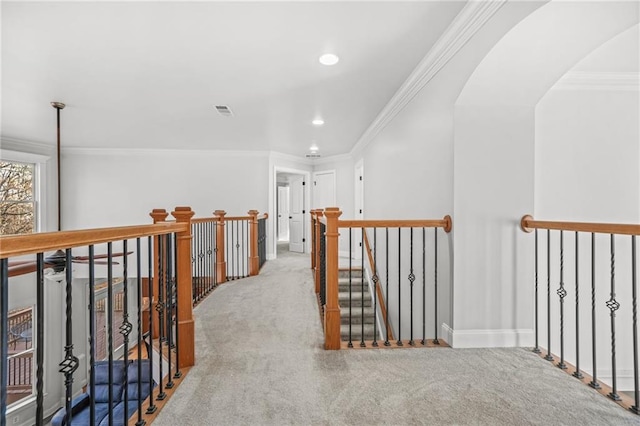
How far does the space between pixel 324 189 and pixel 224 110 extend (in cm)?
391

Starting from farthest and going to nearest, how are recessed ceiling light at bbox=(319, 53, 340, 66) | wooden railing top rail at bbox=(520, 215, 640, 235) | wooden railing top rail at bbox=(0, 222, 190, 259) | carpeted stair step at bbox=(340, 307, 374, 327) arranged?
carpeted stair step at bbox=(340, 307, 374, 327) < recessed ceiling light at bbox=(319, 53, 340, 66) < wooden railing top rail at bbox=(520, 215, 640, 235) < wooden railing top rail at bbox=(0, 222, 190, 259)

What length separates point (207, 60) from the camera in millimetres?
2543

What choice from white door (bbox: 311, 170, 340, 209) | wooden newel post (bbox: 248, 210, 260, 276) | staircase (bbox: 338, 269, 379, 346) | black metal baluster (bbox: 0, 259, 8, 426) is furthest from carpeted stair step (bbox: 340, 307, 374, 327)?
black metal baluster (bbox: 0, 259, 8, 426)

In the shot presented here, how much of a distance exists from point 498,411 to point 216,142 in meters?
5.51

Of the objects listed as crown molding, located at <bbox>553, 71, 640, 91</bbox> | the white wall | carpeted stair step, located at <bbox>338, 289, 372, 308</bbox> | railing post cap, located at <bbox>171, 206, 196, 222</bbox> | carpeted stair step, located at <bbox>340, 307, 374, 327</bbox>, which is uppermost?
crown molding, located at <bbox>553, 71, 640, 91</bbox>

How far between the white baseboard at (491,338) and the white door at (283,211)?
841 centimetres

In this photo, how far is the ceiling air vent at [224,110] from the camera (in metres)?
3.70

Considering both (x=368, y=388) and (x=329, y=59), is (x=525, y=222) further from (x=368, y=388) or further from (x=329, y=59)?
(x=329, y=59)

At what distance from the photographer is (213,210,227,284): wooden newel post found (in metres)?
4.52

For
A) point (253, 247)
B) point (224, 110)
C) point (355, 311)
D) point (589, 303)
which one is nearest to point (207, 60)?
point (224, 110)

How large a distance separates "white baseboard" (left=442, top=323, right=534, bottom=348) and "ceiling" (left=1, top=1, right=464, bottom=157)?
88.8 inches

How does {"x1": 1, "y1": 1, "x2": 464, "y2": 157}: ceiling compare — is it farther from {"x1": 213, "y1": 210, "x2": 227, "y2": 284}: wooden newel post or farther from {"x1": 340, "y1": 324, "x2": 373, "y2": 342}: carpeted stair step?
{"x1": 340, "y1": 324, "x2": 373, "y2": 342}: carpeted stair step

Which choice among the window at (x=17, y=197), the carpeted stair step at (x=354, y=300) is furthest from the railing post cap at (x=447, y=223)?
the window at (x=17, y=197)

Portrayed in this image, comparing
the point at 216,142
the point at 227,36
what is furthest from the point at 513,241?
the point at 216,142
